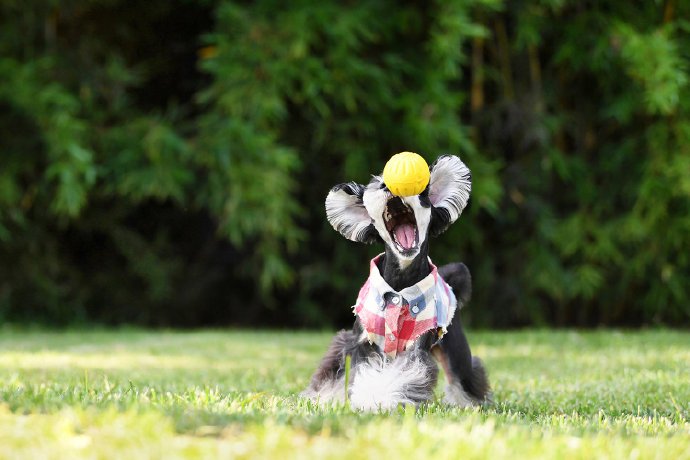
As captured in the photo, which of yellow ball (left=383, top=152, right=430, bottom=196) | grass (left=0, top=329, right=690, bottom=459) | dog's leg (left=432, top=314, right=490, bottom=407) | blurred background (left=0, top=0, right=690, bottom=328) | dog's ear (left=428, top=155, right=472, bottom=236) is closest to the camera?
grass (left=0, top=329, right=690, bottom=459)

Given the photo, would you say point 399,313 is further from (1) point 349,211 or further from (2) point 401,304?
(1) point 349,211

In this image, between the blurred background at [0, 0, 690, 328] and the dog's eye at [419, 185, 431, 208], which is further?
the blurred background at [0, 0, 690, 328]

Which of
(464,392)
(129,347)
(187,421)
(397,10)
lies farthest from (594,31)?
(187,421)

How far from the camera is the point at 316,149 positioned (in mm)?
9141

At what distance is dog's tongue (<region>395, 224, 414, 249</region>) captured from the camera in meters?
3.23

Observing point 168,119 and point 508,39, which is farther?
point 508,39

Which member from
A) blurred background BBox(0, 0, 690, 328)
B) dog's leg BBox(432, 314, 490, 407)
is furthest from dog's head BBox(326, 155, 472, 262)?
blurred background BBox(0, 0, 690, 328)

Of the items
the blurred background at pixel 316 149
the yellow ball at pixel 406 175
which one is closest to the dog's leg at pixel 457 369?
the yellow ball at pixel 406 175

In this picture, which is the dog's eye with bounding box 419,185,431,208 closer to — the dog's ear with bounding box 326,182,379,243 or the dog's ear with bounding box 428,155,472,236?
the dog's ear with bounding box 428,155,472,236

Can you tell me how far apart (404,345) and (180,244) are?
276 inches

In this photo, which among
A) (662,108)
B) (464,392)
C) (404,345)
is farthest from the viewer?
(662,108)

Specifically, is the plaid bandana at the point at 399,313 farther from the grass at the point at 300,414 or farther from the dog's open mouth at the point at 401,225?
the grass at the point at 300,414

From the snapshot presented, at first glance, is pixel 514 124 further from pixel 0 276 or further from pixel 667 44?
pixel 0 276

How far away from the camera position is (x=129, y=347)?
22.6 feet
